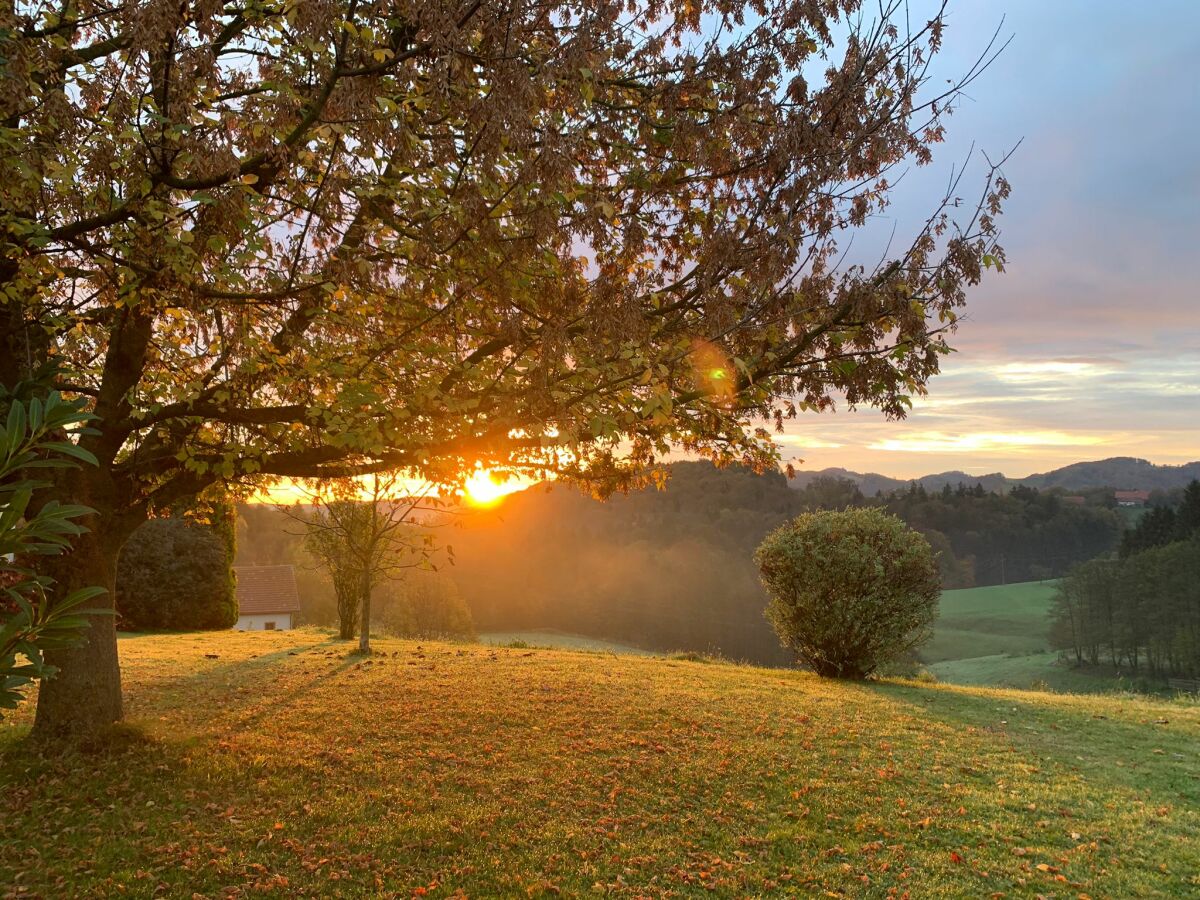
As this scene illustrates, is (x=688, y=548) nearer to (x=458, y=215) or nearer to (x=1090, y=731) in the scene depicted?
(x=1090, y=731)

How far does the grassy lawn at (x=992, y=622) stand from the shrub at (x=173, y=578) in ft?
167

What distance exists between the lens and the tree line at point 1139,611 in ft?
162

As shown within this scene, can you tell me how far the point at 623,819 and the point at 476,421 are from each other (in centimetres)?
400

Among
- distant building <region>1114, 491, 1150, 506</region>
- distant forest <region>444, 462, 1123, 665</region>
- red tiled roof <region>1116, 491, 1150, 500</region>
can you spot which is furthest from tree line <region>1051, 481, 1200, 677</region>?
red tiled roof <region>1116, 491, 1150, 500</region>

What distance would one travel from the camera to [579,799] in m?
6.83

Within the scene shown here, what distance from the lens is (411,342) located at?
6848 millimetres

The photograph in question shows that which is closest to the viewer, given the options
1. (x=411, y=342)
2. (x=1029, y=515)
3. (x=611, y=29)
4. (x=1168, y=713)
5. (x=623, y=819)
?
(x=611, y=29)

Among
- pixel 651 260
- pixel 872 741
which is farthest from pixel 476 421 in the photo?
pixel 872 741

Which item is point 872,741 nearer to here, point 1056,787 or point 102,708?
point 1056,787

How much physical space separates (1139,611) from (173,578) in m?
62.2

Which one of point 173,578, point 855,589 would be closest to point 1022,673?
point 855,589

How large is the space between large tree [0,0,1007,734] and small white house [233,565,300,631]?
36.8 metres

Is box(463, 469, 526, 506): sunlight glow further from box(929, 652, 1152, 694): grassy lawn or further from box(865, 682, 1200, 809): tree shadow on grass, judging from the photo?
box(929, 652, 1152, 694): grassy lawn

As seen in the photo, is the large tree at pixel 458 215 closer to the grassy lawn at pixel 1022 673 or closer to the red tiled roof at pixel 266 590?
the red tiled roof at pixel 266 590
